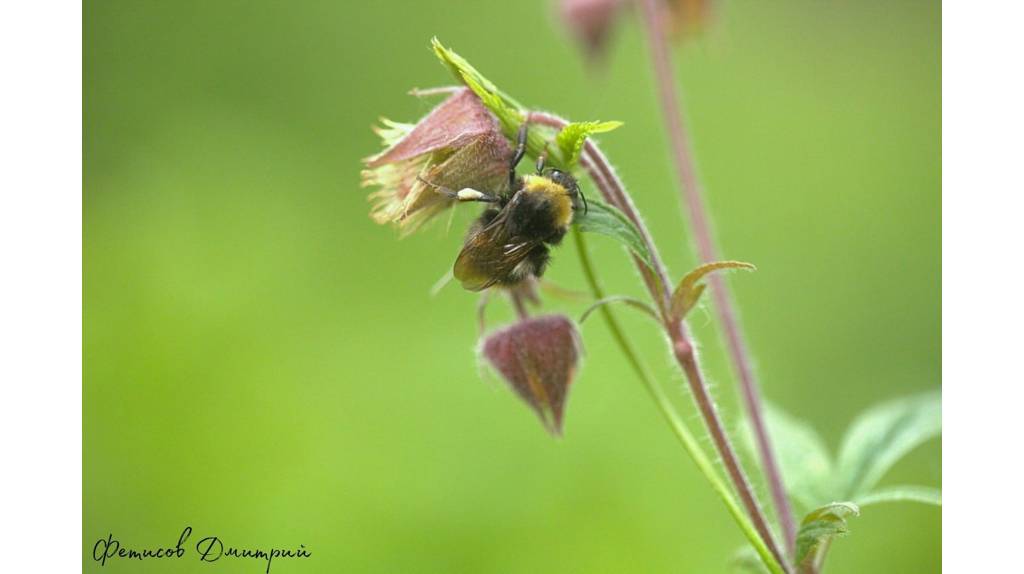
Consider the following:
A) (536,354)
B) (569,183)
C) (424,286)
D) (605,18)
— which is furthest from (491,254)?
(424,286)

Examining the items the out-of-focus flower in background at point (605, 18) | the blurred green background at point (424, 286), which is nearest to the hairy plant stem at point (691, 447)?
the blurred green background at point (424, 286)

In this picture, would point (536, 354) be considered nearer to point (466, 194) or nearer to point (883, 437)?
point (466, 194)

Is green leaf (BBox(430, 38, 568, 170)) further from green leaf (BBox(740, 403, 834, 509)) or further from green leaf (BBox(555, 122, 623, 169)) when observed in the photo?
green leaf (BBox(740, 403, 834, 509))

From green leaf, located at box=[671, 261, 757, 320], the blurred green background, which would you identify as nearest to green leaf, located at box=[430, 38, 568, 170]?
green leaf, located at box=[671, 261, 757, 320]

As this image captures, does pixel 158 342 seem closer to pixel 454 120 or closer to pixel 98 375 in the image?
pixel 98 375

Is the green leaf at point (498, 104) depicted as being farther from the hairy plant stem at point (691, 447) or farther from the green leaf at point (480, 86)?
the hairy plant stem at point (691, 447)

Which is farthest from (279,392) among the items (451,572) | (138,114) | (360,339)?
(138,114)
